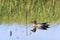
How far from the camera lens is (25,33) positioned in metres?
2.35

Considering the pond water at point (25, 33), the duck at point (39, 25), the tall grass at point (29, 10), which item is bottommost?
the pond water at point (25, 33)

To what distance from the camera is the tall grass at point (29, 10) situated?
2365 mm

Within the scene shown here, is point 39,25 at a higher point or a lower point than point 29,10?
lower

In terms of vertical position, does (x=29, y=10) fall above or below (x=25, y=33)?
above

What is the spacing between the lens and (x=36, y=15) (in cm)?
237

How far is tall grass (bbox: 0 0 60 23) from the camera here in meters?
2.37

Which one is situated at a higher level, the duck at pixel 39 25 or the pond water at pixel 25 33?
the duck at pixel 39 25

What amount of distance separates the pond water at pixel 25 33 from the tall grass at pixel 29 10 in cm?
7

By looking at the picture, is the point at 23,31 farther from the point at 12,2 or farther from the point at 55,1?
the point at 55,1

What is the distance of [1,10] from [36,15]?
41 cm

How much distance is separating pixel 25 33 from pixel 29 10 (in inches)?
10.6

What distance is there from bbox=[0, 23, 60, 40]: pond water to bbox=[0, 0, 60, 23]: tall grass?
2.7 inches

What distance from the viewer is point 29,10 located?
2375 millimetres

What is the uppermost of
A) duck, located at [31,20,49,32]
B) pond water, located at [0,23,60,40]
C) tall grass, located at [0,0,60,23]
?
tall grass, located at [0,0,60,23]
